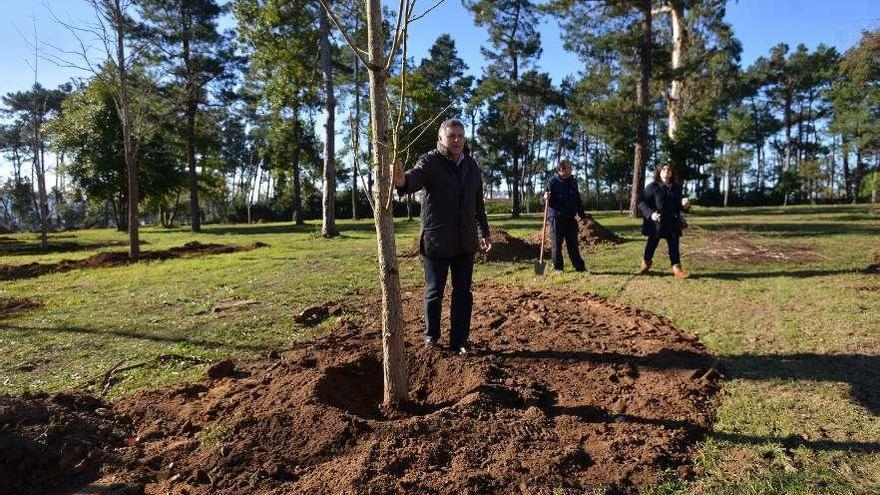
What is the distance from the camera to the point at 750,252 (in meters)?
9.61

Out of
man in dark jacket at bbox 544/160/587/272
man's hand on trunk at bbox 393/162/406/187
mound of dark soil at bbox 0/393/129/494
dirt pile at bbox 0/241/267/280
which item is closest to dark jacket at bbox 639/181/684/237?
man in dark jacket at bbox 544/160/587/272

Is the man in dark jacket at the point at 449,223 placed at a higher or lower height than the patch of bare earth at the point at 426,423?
higher

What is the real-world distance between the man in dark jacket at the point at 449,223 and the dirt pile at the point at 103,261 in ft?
35.2

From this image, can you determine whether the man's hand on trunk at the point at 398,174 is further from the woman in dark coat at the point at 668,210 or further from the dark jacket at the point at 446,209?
the woman in dark coat at the point at 668,210

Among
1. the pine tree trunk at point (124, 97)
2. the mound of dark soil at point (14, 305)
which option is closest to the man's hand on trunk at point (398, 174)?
the mound of dark soil at point (14, 305)

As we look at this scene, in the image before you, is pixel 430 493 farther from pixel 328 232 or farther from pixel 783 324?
pixel 328 232

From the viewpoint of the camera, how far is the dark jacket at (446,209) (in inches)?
154

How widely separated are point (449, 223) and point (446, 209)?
0.11 meters

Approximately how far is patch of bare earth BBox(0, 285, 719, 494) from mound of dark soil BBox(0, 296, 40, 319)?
4936mm

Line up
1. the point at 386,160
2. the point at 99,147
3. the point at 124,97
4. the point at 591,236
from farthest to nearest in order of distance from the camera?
1. the point at 99,147
2. the point at 124,97
3. the point at 591,236
4. the point at 386,160

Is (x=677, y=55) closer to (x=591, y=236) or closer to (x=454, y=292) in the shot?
(x=591, y=236)

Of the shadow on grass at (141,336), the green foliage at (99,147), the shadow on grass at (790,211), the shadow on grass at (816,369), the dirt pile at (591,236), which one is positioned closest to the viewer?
the shadow on grass at (816,369)

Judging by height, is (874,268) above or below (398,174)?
below

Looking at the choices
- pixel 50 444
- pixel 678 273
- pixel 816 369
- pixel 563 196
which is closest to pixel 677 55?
pixel 563 196
